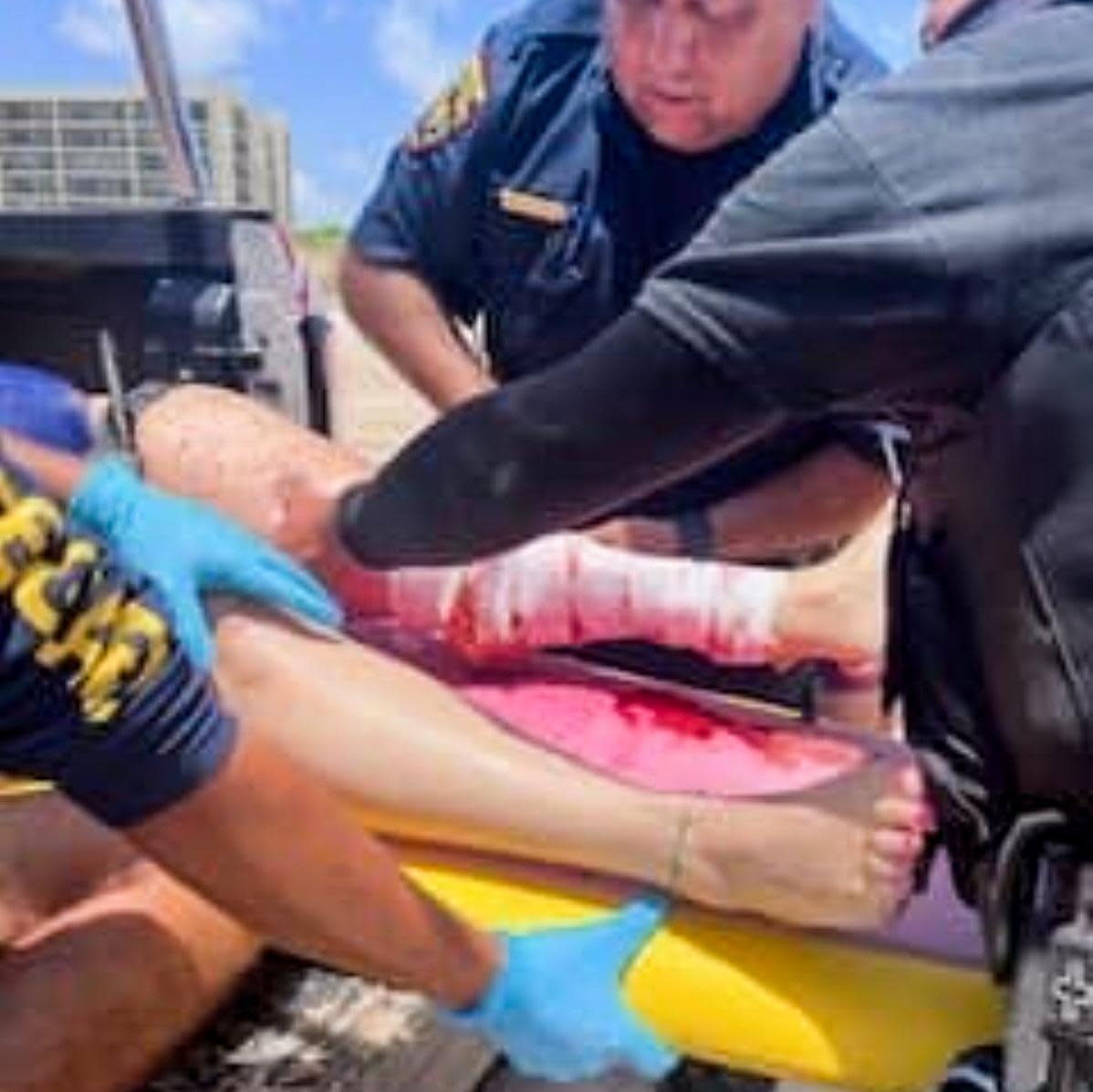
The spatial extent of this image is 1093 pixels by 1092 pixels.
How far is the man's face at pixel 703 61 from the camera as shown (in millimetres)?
2182

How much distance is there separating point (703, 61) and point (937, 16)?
2.46 feet

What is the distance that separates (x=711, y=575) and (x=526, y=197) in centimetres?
55

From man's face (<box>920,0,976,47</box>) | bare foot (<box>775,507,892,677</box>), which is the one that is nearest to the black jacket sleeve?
man's face (<box>920,0,976,47</box>)

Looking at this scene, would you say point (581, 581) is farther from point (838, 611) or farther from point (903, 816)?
point (903, 816)

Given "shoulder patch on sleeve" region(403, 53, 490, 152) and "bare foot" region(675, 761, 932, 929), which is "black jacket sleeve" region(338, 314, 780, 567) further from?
"shoulder patch on sleeve" region(403, 53, 490, 152)

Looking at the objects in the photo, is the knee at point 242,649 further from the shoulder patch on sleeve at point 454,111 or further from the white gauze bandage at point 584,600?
the shoulder patch on sleeve at point 454,111

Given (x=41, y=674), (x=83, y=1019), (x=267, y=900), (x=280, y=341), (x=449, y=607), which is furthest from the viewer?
(x=280, y=341)

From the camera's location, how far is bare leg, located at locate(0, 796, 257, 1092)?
1761 millimetres

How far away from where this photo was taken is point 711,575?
2.15 meters

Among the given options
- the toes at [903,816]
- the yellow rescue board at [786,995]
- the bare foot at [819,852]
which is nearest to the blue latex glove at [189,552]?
the yellow rescue board at [786,995]

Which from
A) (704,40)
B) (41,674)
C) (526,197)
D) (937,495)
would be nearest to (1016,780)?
(937,495)

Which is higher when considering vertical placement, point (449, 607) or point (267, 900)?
point (267, 900)

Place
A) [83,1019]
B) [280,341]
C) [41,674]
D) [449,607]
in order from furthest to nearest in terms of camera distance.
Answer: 1. [280,341]
2. [449,607]
3. [83,1019]
4. [41,674]

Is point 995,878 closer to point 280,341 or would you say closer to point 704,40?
point 704,40
